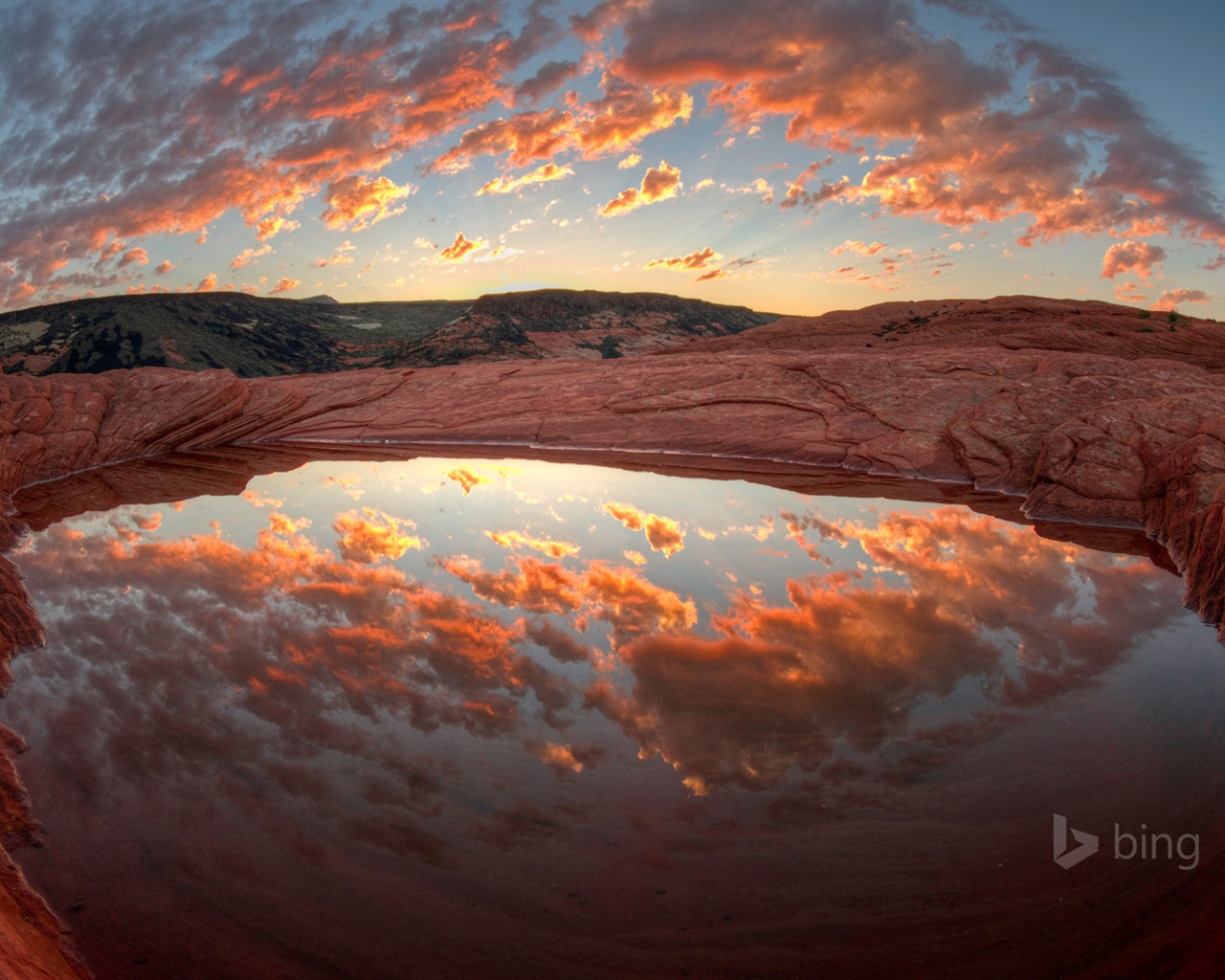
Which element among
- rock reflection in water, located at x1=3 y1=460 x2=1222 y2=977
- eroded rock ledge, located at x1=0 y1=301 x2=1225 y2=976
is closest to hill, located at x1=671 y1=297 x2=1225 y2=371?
eroded rock ledge, located at x1=0 y1=301 x2=1225 y2=976

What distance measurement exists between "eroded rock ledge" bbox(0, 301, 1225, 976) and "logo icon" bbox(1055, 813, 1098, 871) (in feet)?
10.6

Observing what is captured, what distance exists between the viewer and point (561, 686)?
4.38 metres

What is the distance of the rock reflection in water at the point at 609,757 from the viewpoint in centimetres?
267

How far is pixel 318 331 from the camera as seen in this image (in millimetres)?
45344

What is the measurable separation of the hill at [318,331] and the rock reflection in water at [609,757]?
28747mm

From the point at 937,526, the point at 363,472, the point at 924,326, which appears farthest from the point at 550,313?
the point at 937,526

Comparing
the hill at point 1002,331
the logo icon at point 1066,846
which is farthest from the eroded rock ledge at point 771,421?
the logo icon at point 1066,846

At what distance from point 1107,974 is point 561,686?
2.68 metres

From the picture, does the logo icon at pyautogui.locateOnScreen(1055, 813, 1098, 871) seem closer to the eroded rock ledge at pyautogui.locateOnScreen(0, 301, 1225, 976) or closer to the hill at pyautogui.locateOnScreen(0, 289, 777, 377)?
the eroded rock ledge at pyautogui.locateOnScreen(0, 301, 1225, 976)

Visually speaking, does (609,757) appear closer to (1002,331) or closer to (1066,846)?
(1066,846)

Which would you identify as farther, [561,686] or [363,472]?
[363,472]

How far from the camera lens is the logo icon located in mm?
2961

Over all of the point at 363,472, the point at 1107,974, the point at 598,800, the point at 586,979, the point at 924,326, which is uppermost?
the point at 924,326

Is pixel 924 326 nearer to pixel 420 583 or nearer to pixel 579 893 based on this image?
pixel 420 583
